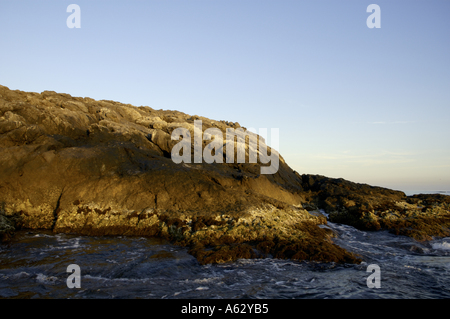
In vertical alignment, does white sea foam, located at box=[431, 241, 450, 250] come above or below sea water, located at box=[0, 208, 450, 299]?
below

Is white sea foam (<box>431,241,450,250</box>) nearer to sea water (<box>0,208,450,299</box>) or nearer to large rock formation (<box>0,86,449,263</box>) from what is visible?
sea water (<box>0,208,450,299</box>)

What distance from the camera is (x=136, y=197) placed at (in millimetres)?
15867

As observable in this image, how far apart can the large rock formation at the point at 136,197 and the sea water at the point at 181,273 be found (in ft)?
3.29

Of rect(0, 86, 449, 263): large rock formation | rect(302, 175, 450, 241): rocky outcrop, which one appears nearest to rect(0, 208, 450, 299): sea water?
rect(0, 86, 449, 263): large rock formation

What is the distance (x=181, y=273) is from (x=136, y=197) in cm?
740

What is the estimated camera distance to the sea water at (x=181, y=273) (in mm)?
8141

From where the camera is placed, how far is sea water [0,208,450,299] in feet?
26.7

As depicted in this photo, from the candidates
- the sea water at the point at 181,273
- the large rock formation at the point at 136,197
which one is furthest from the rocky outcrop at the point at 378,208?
the sea water at the point at 181,273

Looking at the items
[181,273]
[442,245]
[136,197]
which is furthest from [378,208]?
[181,273]

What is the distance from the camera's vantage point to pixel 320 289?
8586mm

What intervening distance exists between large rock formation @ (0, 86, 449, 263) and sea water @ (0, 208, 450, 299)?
1.00m

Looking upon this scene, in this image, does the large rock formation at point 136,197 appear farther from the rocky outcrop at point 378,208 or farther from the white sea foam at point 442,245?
the white sea foam at point 442,245
